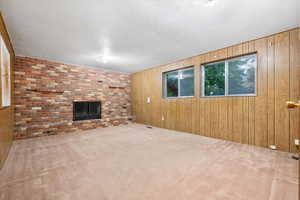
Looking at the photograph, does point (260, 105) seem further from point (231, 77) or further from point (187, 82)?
point (187, 82)

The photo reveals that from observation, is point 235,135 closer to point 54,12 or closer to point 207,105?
point 207,105

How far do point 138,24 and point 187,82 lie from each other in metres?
2.57

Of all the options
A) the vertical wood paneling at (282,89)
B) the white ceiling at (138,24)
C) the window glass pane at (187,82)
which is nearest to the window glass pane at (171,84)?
the window glass pane at (187,82)

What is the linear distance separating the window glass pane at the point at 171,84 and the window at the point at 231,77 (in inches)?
40.7

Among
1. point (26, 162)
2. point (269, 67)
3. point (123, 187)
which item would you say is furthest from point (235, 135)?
point (26, 162)

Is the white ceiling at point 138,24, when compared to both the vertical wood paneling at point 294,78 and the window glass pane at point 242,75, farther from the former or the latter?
the window glass pane at point 242,75

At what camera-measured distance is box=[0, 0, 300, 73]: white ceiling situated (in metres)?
1.88

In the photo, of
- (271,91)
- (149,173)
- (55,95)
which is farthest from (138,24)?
(55,95)

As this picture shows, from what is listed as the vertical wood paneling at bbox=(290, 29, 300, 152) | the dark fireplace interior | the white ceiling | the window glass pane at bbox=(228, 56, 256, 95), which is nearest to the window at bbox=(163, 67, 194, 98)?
the white ceiling

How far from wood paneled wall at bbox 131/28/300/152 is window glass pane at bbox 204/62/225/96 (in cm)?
20

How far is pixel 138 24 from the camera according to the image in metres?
2.33

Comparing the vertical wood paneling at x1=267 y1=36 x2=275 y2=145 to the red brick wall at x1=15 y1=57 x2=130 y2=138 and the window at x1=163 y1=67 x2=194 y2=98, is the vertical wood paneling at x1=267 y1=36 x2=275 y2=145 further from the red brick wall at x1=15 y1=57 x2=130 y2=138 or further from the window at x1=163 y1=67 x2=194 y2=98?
the red brick wall at x1=15 y1=57 x2=130 y2=138

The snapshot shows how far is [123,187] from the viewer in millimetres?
1541

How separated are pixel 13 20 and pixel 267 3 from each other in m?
3.87
